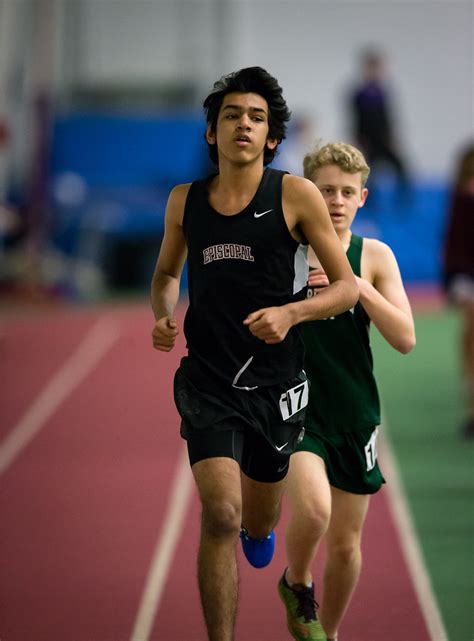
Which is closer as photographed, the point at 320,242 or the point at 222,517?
the point at 222,517

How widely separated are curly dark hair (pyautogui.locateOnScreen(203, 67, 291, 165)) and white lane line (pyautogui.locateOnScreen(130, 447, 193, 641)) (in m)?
2.27

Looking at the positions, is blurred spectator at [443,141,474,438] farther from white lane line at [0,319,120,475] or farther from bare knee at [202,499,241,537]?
bare knee at [202,499,241,537]

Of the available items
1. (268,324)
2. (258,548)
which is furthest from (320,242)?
(258,548)

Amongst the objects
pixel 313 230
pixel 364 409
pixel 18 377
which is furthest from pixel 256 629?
pixel 18 377

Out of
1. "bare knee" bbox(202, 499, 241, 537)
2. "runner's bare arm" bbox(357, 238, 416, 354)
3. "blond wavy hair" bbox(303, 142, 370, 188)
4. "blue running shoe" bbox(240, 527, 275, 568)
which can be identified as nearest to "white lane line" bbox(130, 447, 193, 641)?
"blue running shoe" bbox(240, 527, 275, 568)

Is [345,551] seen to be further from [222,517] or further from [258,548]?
[222,517]

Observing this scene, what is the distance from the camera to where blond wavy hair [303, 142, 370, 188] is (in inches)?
188

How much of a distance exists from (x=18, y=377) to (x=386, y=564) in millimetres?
6836

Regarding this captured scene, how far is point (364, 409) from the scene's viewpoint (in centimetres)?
491

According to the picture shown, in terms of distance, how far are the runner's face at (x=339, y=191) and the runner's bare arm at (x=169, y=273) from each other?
561 mm

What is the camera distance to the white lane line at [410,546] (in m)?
5.78

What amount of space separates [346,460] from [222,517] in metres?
0.83

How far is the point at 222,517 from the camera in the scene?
419 cm

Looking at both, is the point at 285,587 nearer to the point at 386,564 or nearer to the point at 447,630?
the point at 447,630
